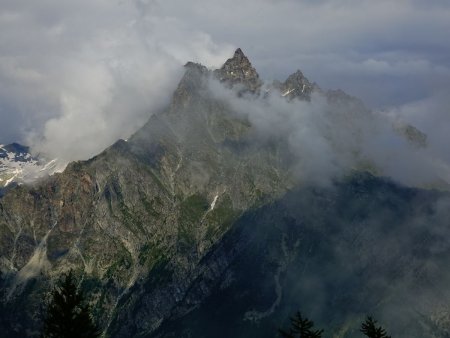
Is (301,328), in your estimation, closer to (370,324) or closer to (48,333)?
(370,324)

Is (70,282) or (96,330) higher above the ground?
(70,282)

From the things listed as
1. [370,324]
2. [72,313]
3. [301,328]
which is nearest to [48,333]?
[72,313]

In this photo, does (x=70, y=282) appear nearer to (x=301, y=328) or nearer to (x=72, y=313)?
(x=72, y=313)

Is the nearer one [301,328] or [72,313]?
[72,313]

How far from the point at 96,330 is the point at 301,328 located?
24.9 meters

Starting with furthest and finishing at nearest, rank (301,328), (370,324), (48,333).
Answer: (370,324)
(301,328)
(48,333)

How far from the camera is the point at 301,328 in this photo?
72.4m

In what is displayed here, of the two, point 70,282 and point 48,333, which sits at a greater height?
point 70,282

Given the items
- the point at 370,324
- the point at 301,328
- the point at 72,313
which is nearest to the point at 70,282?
the point at 72,313

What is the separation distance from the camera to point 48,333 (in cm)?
6284

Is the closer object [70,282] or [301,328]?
[70,282]

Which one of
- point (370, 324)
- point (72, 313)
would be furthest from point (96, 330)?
point (370, 324)

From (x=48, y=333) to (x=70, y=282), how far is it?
6273mm

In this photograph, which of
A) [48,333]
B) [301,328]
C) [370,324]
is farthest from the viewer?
[370,324]
